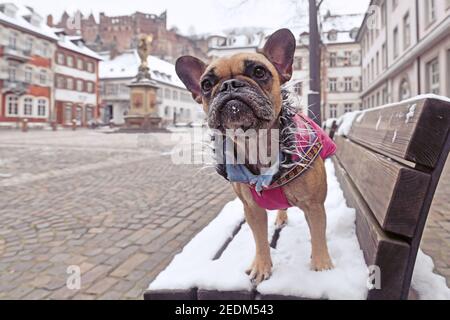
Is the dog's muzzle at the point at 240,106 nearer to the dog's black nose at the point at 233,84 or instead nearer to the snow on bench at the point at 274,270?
the dog's black nose at the point at 233,84

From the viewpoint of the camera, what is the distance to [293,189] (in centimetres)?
181

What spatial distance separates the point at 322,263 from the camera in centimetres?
183

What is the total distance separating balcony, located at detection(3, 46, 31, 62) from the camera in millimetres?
36938

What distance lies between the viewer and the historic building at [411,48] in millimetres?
14618

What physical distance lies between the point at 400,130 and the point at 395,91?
1007 inches

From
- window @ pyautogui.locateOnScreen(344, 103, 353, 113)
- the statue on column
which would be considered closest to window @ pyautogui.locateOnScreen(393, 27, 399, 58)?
the statue on column

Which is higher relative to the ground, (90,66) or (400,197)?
(90,66)

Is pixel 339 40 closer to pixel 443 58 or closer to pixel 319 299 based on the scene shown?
pixel 443 58

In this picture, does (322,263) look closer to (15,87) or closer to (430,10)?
(430,10)

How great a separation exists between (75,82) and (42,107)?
7.81 metres

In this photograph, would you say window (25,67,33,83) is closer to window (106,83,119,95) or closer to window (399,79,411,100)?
window (106,83,119,95)

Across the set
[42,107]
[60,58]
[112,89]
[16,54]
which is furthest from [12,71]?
[112,89]

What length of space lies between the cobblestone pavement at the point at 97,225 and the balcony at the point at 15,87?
37.0 metres

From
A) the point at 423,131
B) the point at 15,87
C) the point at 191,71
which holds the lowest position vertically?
the point at 423,131
